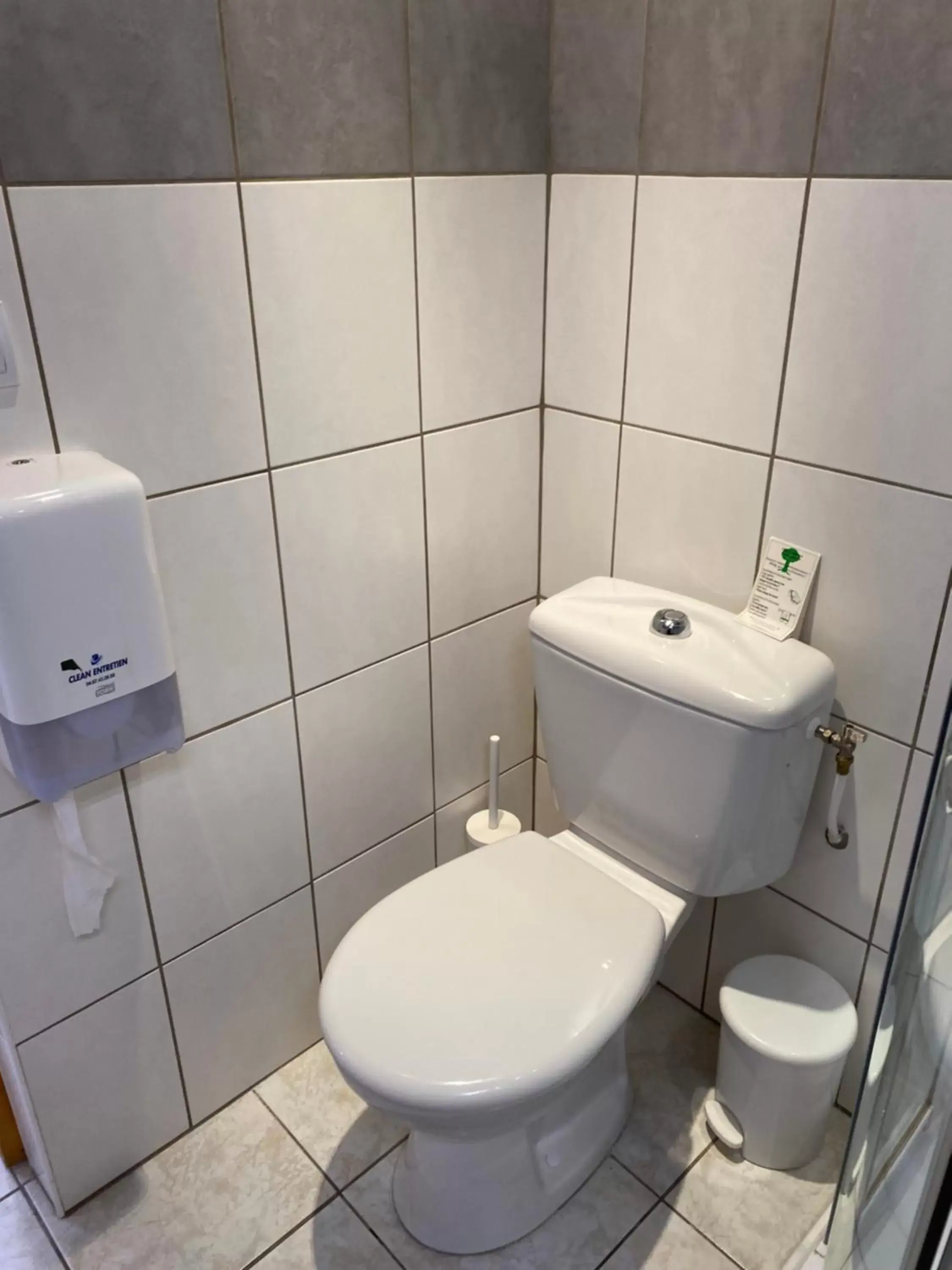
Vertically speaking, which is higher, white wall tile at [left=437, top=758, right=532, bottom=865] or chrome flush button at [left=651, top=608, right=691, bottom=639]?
chrome flush button at [left=651, top=608, right=691, bottom=639]

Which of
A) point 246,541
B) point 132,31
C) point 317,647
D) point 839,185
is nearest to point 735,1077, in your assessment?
point 317,647

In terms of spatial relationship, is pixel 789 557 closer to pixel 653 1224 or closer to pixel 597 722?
pixel 597 722

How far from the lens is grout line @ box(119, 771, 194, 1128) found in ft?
4.04

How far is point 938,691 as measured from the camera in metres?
1.17

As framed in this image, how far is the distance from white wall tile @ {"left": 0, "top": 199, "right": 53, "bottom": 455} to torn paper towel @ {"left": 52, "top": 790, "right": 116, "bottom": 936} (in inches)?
15.7

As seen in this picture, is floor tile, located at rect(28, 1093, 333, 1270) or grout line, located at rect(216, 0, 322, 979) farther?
floor tile, located at rect(28, 1093, 333, 1270)

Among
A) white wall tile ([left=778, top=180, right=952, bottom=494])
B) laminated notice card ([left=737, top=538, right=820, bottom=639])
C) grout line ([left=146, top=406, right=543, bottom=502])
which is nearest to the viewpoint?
white wall tile ([left=778, top=180, right=952, bottom=494])

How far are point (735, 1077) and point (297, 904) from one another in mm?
702

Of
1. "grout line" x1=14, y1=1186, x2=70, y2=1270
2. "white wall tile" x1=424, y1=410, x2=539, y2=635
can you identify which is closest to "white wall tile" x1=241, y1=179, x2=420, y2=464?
"white wall tile" x1=424, y1=410, x2=539, y2=635

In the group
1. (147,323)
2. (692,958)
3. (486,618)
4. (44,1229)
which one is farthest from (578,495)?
(44,1229)

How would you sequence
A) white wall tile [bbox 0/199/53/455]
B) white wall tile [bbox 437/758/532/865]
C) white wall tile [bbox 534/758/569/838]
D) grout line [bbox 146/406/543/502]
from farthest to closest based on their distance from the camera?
1. white wall tile [bbox 534/758/569/838]
2. white wall tile [bbox 437/758/532/865]
3. grout line [bbox 146/406/543/502]
4. white wall tile [bbox 0/199/53/455]

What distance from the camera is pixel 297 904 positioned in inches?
59.0

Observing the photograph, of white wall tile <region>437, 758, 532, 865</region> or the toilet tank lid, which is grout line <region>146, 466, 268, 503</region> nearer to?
the toilet tank lid

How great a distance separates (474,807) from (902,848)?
2.36ft
